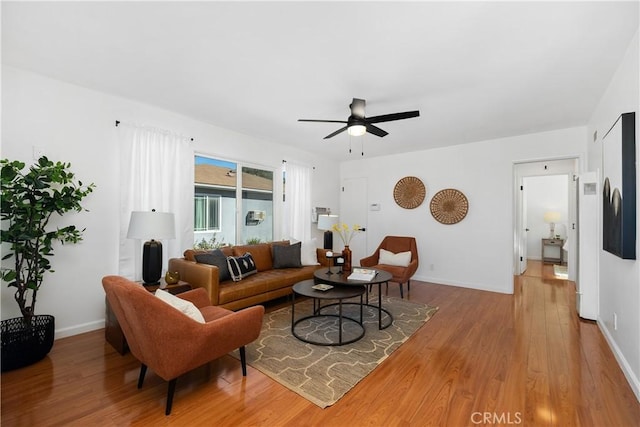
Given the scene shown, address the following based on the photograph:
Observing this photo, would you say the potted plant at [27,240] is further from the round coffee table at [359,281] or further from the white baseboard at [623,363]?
the white baseboard at [623,363]

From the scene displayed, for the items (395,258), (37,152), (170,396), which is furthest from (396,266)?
(37,152)

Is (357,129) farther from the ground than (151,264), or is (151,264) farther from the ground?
(357,129)

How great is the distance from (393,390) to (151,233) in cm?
262

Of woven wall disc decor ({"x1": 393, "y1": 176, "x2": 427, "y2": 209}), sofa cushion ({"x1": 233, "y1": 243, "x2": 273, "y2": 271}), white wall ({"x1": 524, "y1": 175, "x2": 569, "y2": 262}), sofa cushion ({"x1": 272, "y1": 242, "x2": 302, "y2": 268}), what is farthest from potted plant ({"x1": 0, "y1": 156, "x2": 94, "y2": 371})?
white wall ({"x1": 524, "y1": 175, "x2": 569, "y2": 262})

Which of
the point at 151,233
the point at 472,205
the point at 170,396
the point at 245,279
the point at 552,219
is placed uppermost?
the point at 472,205

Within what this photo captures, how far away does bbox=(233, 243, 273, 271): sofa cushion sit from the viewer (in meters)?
4.17

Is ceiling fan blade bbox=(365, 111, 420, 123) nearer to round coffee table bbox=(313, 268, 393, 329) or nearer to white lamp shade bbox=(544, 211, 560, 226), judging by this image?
round coffee table bbox=(313, 268, 393, 329)

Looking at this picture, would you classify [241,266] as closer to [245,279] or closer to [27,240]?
[245,279]

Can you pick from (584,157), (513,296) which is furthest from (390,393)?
(584,157)

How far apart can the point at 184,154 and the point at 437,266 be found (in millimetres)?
4752

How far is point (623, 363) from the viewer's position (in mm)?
2332

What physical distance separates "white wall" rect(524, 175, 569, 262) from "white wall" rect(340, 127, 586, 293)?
12.2ft

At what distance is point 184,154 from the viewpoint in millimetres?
3908

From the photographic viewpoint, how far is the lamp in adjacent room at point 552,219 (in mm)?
7410
